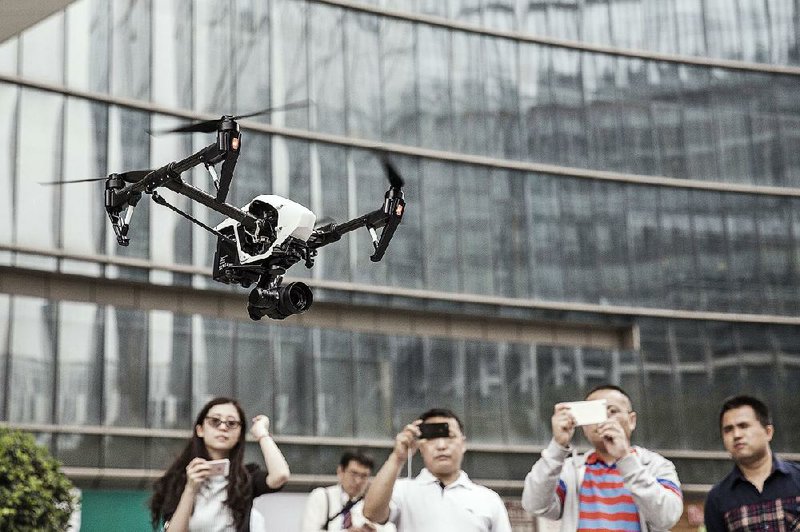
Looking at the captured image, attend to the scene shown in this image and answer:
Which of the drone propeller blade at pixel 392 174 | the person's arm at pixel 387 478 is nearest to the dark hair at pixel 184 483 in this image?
the person's arm at pixel 387 478

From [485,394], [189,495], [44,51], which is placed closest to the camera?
[189,495]

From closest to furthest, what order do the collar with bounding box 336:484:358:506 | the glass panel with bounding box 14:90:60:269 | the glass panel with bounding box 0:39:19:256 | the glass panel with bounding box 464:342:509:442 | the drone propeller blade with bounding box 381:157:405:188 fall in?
the drone propeller blade with bounding box 381:157:405:188, the collar with bounding box 336:484:358:506, the glass panel with bounding box 0:39:19:256, the glass panel with bounding box 14:90:60:269, the glass panel with bounding box 464:342:509:442

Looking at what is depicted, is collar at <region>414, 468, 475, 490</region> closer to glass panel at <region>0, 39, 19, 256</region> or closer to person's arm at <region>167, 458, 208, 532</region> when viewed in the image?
person's arm at <region>167, 458, 208, 532</region>

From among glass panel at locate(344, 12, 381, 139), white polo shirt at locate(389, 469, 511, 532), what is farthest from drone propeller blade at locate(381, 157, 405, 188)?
glass panel at locate(344, 12, 381, 139)

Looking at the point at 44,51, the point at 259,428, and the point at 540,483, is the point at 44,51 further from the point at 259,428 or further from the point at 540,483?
the point at 540,483

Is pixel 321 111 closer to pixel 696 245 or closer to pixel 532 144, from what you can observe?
pixel 532 144

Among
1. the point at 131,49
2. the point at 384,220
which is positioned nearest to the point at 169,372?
the point at 131,49

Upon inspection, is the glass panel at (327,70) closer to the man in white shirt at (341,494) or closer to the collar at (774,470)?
the man in white shirt at (341,494)
